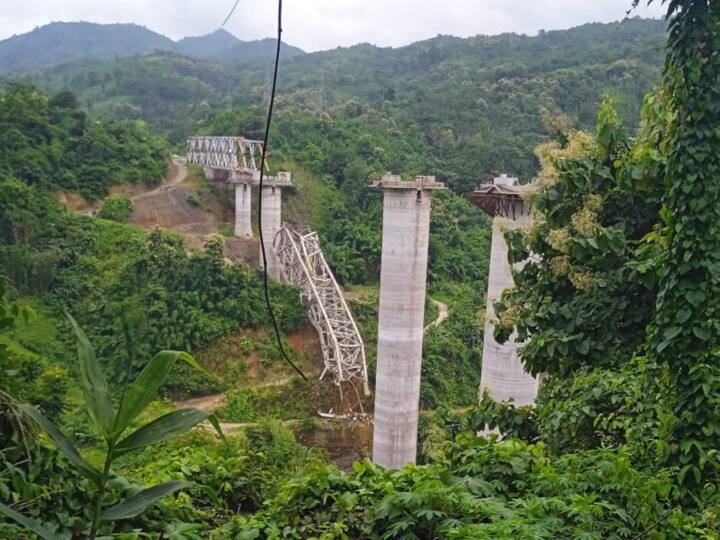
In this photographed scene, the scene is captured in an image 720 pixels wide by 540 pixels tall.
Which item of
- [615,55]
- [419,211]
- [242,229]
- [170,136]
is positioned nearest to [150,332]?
→ [242,229]

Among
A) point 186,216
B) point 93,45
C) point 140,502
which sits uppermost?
point 93,45

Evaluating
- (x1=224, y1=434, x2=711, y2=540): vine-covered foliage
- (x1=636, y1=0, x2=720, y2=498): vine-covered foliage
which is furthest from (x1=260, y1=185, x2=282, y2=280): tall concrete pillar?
(x1=224, y1=434, x2=711, y2=540): vine-covered foliage

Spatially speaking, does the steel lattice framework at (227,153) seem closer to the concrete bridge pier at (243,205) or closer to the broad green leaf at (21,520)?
the concrete bridge pier at (243,205)

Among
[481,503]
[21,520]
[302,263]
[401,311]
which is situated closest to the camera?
[21,520]

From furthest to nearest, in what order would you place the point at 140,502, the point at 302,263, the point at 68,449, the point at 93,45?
the point at 93,45
the point at 302,263
the point at 140,502
the point at 68,449

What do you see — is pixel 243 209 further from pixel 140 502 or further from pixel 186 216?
pixel 140 502

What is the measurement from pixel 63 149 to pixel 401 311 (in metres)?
18.4

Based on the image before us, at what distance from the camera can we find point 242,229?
83.4 ft

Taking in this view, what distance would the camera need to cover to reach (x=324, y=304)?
21.0 meters

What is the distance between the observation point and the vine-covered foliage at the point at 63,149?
24.2m

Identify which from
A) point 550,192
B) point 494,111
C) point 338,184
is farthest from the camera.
→ point 494,111

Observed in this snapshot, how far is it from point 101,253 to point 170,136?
25.0 metres

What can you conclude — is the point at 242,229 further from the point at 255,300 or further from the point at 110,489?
the point at 110,489

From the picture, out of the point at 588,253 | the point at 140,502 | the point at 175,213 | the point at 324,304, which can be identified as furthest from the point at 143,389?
the point at 175,213
